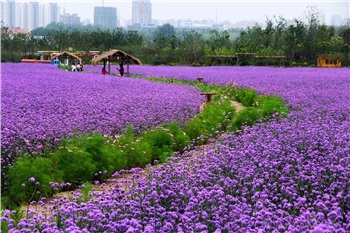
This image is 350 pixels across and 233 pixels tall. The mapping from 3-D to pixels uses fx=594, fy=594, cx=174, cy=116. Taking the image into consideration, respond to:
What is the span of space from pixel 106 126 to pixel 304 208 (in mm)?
5830

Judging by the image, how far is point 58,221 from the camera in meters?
4.93

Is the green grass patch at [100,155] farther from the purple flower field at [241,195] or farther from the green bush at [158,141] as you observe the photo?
the purple flower field at [241,195]

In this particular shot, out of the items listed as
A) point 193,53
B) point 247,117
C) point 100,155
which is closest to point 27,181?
point 100,155

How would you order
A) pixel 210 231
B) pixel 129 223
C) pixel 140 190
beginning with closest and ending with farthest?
pixel 129 223
pixel 210 231
pixel 140 190

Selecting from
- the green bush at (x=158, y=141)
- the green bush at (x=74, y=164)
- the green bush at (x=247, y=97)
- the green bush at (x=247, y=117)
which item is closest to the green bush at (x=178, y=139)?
the green bush at (x=158, y=141)

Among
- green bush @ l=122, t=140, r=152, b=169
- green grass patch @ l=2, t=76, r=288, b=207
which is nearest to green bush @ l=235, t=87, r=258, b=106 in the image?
green grass patch @ l=2, t=76, r=288, b=207

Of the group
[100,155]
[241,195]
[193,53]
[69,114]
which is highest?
[193,53]

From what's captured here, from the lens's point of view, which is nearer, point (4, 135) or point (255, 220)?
point (255, 220)

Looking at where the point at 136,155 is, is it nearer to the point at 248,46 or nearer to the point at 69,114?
the point at 69,114

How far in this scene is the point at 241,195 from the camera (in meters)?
5.62

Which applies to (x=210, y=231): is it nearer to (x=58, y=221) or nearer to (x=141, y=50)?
(x=58, y=221)

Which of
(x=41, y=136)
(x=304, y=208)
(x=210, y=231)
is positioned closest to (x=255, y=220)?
(x=210, y=231)

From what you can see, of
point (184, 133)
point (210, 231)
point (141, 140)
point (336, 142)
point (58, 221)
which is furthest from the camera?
point (184, 133)

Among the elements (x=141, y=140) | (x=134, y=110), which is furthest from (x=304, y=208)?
(x=134, y=110)
